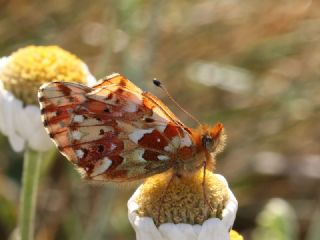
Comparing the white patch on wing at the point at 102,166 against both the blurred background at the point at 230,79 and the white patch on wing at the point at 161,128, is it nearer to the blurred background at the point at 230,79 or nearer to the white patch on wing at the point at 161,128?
the white patch on wing at the point at 161,128

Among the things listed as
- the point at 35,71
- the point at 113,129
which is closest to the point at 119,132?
the point at 113,129

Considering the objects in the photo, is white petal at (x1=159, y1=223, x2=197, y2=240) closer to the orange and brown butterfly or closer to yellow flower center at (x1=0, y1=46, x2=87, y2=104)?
the orange and brown butterfly

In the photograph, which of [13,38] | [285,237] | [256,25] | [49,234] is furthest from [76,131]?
[256,25]

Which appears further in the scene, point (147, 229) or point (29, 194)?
point (29, 194)

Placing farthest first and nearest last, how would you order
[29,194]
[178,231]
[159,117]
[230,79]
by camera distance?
[230,79]
[29,194]
[159,117]
[178,231]

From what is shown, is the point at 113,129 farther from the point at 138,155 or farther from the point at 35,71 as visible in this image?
the point at 35,71

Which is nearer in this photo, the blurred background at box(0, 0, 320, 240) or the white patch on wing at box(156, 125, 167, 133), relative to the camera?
the white patch on wing at box(156, 125, 167, 133)

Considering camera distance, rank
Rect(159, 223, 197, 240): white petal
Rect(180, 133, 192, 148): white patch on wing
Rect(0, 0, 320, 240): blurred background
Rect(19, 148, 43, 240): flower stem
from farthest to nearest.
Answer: Rect(0, 0, 320, 240): blurred background
Rect(19, 148, 43, 240): flower stem
Rect(180, 133, 192, 148): white patch on wing
Rect(159, 223, 197, 240): white petal

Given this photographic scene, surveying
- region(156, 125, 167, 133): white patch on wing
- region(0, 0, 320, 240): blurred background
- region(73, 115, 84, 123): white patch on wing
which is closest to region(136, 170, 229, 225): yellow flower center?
region(156, 125, 167, 133): white patch on wing
